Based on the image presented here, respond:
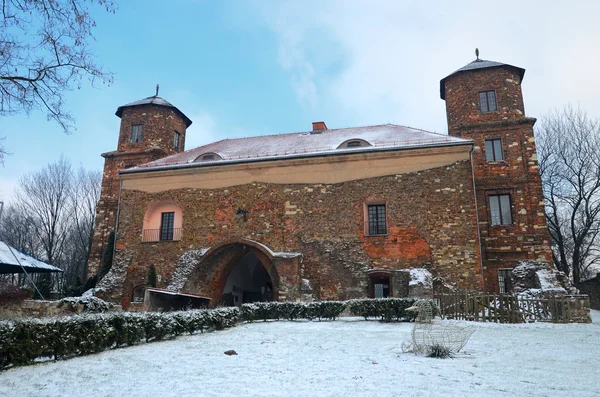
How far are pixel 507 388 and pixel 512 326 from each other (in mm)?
8700

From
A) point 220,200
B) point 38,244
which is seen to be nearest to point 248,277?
point 220,200

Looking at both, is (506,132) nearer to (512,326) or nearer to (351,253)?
(351,253)

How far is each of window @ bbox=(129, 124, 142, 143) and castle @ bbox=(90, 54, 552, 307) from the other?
3489 mm

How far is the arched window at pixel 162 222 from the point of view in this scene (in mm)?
23547

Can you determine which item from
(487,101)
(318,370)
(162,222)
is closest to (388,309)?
(318,370)

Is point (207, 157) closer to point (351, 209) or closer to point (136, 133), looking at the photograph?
point (136, 133)

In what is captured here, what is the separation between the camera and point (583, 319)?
1502 centimetres

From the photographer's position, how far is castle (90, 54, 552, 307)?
19.8m

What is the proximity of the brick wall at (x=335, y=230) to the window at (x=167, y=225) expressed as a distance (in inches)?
33.7

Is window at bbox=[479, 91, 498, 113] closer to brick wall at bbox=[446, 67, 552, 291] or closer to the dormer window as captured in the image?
brick wall at bbox=[446, 67, 552, 291]

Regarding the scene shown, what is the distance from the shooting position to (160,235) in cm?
2367

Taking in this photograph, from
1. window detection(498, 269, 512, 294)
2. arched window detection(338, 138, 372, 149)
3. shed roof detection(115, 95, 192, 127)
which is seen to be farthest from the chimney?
window detection(498, 269, 512, 294)

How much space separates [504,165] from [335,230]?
965 cm

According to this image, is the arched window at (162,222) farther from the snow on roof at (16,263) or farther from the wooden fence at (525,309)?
the wooden fence at (525,309)
